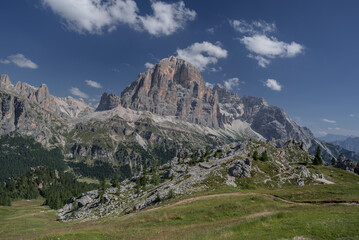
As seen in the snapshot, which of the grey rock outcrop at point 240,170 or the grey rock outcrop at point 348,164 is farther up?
the grey rock outcrop at point 240,170

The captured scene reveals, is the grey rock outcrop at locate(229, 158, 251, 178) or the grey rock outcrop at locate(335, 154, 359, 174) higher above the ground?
the grey rock outcrop at locate(229, 158, 251, 178)

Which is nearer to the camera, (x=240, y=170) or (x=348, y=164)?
(x=240, y=170)

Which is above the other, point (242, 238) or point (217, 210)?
point (242, 238)

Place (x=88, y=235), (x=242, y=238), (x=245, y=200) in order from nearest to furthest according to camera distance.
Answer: (x=242, y=238) → (x=88, y=235) → (x=245, y=200)

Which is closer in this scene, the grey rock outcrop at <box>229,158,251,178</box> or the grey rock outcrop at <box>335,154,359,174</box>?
the grey rock outcrop at <box>229,158,251,178</box>

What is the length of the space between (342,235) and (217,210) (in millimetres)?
20984

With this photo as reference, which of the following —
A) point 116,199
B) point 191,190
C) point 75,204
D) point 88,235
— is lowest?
point 75,204

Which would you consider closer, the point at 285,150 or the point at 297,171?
the point at 297,171

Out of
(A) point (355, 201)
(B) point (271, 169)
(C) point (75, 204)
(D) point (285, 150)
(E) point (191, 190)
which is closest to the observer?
(A) point (355, 201)

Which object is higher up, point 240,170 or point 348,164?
point 240,170

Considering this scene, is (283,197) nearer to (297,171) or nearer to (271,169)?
(271,169)

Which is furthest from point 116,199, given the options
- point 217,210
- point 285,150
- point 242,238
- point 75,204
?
point 285,150

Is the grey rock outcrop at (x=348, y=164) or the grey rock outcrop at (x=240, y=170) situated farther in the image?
the grey rock outcrop at (x=348, y=164)

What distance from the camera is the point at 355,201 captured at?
35344mm
